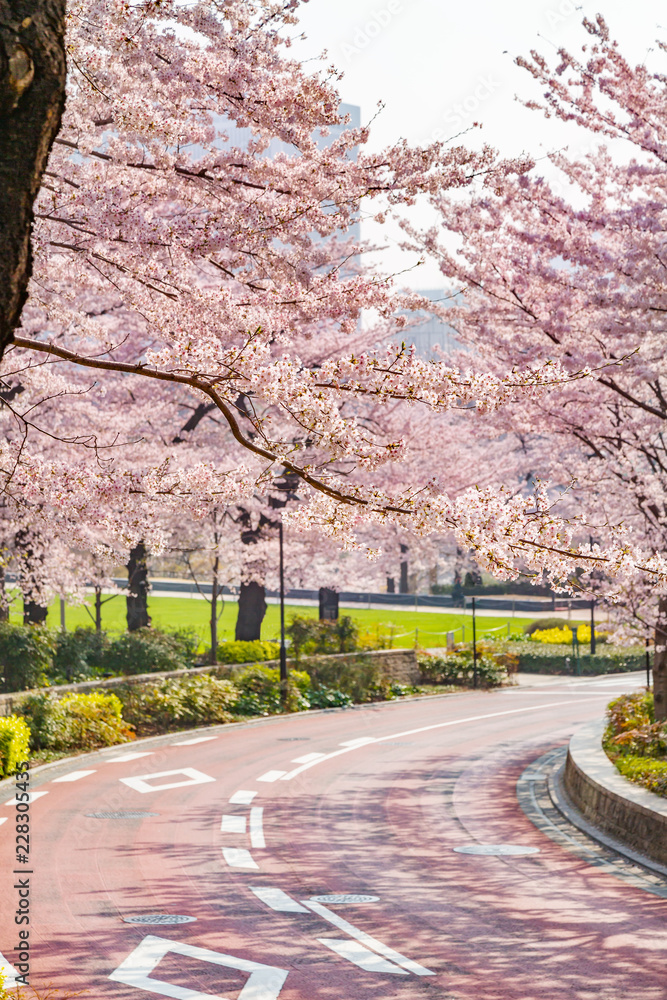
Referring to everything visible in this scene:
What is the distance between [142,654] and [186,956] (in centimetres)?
1745

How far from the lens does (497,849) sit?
41.4ft

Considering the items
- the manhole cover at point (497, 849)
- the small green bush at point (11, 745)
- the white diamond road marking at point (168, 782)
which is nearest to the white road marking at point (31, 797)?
the small green bush at point (11, 745)

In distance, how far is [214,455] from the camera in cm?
2939

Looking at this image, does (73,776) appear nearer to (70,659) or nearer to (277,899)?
(70,659)

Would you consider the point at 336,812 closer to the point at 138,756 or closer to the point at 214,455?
the point at 138,756

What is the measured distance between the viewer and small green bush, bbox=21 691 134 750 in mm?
19703

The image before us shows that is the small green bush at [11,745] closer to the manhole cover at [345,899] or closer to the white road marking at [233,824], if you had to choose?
the white road marking at [233,824]

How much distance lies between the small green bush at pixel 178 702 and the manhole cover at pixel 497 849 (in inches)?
470

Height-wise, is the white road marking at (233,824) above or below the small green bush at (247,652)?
below

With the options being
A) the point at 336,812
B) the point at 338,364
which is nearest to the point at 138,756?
the point at 336,812

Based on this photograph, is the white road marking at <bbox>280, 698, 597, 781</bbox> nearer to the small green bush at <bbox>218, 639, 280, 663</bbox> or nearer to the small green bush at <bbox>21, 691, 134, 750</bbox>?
the small green bush at <bbox>21, 691, 134, 750</bbox>

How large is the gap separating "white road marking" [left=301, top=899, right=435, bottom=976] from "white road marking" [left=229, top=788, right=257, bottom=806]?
600cm

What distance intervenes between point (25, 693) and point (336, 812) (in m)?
7.82

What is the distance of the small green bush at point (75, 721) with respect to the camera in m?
19.7
